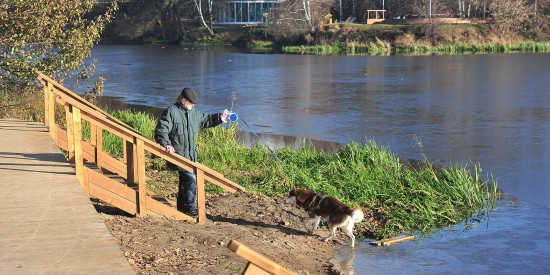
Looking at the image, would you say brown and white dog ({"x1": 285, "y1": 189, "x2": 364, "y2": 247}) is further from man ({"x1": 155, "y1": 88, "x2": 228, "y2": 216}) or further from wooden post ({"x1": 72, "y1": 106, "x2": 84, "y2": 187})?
wooden post ({"x1": 72, "y1": 106, "x2": 84, "y2": 187})

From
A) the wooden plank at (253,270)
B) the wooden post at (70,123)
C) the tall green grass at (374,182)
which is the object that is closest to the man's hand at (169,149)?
the wooden post at (70,123)

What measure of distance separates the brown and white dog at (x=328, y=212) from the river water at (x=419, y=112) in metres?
0.37

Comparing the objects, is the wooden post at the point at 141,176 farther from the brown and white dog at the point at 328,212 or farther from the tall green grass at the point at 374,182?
the tall green grass at the point at 374,182

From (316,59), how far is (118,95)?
23820 millimetres

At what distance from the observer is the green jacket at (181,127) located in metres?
10.3

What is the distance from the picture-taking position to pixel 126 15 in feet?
293

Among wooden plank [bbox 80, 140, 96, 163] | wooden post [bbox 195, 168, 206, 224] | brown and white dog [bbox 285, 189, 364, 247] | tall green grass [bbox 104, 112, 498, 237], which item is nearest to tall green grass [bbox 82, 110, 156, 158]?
tall green grass [bbox 104, 112, 498, 237]

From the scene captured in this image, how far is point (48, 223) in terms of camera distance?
26.9 ft

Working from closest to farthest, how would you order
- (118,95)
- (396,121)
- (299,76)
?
(396,121)
(118,95)
(299,76)

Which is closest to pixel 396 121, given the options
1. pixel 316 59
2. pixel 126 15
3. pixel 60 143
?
pixel 60 143

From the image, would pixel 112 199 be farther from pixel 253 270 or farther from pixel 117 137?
pixel 117 137

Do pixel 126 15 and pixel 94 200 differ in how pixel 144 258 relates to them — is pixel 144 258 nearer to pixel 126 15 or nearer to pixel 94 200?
pixel 94 200

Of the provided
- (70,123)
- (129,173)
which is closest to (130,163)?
(129,173)

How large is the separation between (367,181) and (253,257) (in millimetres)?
8180
